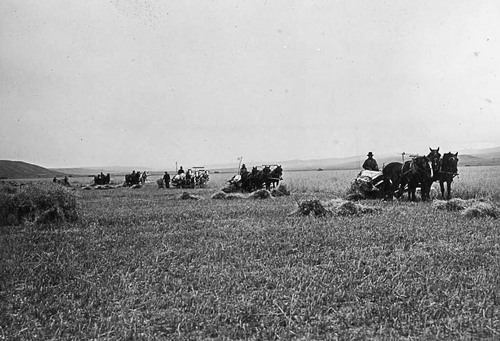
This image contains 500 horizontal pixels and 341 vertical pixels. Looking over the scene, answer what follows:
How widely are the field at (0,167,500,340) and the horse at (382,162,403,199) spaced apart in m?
8.24

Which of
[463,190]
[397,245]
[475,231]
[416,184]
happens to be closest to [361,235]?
[397,245]

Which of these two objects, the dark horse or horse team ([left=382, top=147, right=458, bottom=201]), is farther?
the dark horse

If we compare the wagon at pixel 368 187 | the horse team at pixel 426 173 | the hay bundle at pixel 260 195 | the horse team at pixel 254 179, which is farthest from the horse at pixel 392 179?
the horse team at pixel 254 179

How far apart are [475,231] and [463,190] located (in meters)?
11.3

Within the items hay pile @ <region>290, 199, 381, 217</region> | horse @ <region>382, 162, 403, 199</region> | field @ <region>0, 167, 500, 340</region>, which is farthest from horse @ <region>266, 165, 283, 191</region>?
field @ <region>0, 167, 500, 340</region>

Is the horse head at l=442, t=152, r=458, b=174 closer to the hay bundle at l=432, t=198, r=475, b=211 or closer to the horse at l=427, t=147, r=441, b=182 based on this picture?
the horse at l=427, t=147, r=441, b=182

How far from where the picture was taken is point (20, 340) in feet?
12.8

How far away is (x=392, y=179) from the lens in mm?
18078

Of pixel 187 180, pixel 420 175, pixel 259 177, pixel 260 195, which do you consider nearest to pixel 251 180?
pixel 259 177

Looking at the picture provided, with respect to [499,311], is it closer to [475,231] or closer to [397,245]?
[397,245]

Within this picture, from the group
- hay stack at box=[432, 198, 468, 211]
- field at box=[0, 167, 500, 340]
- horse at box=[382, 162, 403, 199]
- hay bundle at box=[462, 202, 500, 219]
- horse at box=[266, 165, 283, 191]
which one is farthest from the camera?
horse at box=[266, 165, 283, 191]

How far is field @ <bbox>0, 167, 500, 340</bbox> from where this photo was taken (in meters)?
4.11

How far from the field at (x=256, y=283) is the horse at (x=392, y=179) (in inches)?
324

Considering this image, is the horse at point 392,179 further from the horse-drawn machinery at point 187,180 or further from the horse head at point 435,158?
the horse-drawn machinery at point 187,180
